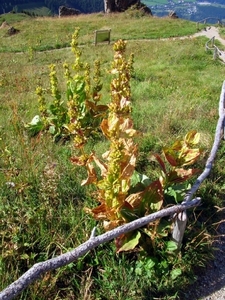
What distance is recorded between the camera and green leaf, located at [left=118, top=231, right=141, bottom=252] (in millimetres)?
2894

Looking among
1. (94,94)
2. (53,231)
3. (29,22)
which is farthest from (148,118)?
(29,22)

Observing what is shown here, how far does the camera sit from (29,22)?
26.2 metres

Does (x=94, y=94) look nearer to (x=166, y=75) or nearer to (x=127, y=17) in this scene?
(x=166, y=75)

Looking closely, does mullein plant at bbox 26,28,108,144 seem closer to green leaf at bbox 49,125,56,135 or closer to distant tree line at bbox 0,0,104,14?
green leaf at bbox 49,125,56,135

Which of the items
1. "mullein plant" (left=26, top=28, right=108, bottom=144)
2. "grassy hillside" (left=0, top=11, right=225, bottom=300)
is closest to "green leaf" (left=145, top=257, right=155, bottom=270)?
"grassy hillside" (left=0, top=11, right=225, bottom=300)

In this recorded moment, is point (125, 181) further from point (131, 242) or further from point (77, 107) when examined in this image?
point (77, 107)

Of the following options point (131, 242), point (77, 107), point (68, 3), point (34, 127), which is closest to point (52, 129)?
point (34, 127)

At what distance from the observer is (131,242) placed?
294cm

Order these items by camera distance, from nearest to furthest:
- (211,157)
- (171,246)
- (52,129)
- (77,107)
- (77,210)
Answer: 1. (171,246)
2. (77,210)
3. (211,157)
4. (77,107)
5. (52,129)

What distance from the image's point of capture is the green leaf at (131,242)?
289 cm

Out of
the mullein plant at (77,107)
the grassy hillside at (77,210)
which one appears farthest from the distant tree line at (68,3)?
the mullein plant at (77,107)

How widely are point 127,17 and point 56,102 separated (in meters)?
25.6

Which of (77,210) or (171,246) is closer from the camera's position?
(171,246)

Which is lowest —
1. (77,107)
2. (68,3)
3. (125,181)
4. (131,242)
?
(68,3)
